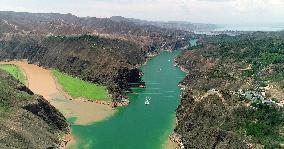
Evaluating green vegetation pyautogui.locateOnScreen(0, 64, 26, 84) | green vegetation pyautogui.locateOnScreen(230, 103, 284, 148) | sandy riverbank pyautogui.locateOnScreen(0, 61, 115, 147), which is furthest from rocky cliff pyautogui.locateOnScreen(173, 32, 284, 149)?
green vegetation pyautogui.locateOnScreen(0, 64, 26, 84)

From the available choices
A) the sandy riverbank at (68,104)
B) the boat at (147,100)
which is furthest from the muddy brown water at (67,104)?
the boat at (147,100)

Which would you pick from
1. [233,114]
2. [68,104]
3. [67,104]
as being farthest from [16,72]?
[233,114]

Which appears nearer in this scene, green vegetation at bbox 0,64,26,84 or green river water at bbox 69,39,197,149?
green river water at bbox 69,39,197,149

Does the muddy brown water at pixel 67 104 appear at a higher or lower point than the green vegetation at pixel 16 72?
lower

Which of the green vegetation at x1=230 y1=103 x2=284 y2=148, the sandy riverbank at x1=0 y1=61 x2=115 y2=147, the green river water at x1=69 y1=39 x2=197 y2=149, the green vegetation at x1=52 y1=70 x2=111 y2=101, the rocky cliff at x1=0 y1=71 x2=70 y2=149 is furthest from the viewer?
the green vegetation at x1=52 y1=70 x2=111 y2=101

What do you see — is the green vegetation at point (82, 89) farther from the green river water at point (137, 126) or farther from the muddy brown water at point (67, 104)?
the green river water at point (137, 126)

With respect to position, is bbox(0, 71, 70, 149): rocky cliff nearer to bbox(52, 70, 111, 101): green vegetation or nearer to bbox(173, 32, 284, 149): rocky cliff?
bbox(173, 32, 284, 149): rocky cliff

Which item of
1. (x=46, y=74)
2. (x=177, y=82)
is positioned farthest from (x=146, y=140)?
(x=46, y=74)
